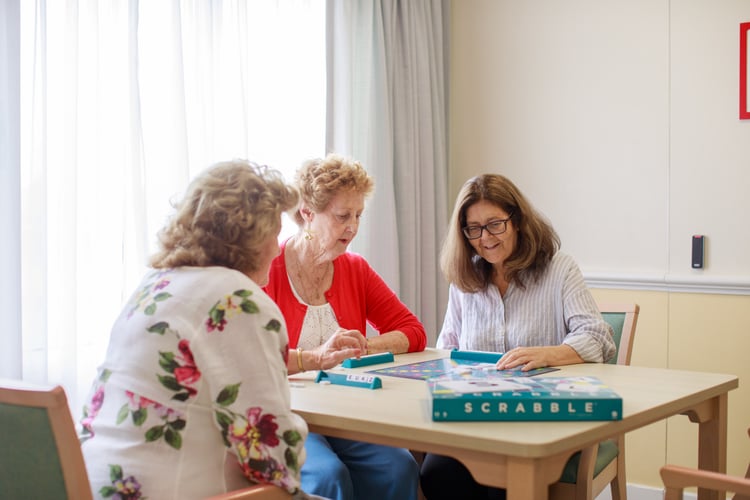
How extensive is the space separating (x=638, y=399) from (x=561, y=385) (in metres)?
0.20

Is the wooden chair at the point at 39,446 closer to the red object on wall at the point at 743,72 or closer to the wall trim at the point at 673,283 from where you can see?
the wall trim at the point at 673,283

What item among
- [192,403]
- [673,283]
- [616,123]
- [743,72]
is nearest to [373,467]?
[192,403]

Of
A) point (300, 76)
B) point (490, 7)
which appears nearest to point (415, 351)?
point (300, 76)

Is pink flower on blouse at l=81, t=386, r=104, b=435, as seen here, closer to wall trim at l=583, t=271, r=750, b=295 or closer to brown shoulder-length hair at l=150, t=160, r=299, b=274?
brown shoulder-length hair at l=150, t=160, r=299, b=274

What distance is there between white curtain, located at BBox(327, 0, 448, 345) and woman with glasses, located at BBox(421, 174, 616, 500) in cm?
98

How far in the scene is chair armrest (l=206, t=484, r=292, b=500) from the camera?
1436 mm

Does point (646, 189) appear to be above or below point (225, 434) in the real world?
above

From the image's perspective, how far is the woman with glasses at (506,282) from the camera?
7.80 ft

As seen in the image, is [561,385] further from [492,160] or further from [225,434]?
[492,160]

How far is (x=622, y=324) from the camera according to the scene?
2.63 m

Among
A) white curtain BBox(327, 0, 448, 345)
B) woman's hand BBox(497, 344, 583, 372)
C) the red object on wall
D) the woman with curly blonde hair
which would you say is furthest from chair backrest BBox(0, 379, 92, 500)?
the red object on wall

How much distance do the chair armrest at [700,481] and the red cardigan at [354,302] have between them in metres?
0.99

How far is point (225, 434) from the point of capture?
1.48 meters

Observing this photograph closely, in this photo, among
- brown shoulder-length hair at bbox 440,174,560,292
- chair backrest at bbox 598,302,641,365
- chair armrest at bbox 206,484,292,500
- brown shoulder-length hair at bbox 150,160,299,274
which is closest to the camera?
chair armrest at bbox 206,484,292,500
